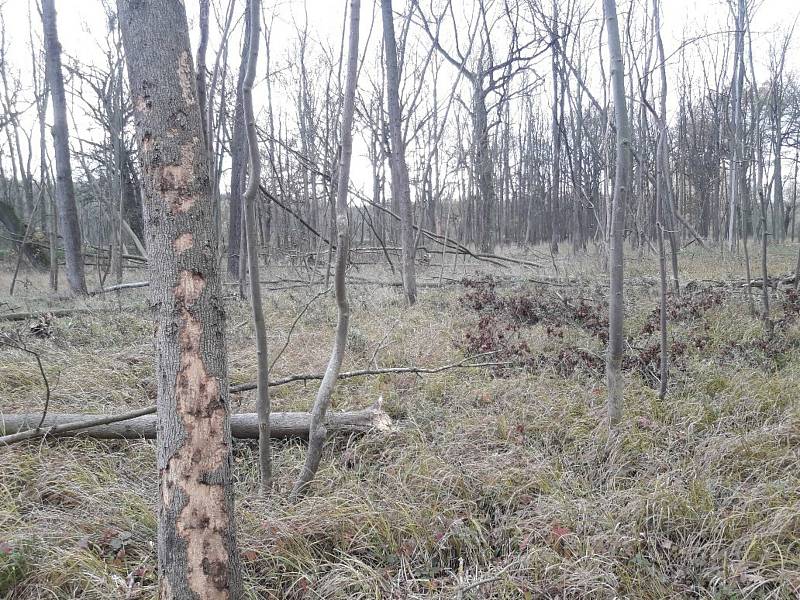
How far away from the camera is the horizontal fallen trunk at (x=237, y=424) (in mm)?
3074

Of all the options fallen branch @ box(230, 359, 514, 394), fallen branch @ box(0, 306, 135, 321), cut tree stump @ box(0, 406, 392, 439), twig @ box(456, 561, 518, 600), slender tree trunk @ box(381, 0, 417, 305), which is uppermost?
slender tree trunk @ box(381, 0, 417, 305)

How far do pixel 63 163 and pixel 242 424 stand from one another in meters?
7.74

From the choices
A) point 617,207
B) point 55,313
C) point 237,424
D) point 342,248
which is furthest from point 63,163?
point 617,207

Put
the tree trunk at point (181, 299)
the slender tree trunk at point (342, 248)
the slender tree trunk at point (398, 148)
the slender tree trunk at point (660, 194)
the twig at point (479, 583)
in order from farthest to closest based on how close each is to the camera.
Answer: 1. the slender tree trunk at point (398, 148)
2. the slender tree trunk at point (660, 194)
3. the slender tree trunk at point (342, 248)
4. the twig at point (479, 583)
5. the tree trunk at point (181, 299)

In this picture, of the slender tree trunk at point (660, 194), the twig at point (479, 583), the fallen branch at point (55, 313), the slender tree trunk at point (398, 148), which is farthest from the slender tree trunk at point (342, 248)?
the fallen branch at point (55, 313)

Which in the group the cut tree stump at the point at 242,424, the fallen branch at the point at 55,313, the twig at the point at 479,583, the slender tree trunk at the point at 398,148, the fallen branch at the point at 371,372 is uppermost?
the slender tree trunk at the point at 398,148

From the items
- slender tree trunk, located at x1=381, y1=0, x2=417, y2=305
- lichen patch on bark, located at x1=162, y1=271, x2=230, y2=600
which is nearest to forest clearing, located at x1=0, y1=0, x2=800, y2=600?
lichen patch on bark, located at x1=162, y1=271, x2=230, y2=600

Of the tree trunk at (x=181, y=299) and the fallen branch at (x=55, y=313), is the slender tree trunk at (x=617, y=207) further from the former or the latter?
the fallen branch at (x=55, y=313)

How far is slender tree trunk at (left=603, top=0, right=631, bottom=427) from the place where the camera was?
3.06 meters

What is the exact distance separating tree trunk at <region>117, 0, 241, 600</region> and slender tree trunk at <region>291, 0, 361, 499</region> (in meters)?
0.81

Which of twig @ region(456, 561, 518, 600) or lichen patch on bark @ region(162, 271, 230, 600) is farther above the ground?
lichen patch on bark @ region(162, 271, 230, 600)

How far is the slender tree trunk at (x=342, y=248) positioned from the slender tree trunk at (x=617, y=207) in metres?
1.71

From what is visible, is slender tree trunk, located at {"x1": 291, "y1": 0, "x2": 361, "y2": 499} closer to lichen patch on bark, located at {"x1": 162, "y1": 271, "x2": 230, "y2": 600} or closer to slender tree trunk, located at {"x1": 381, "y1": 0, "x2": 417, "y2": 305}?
lichen patch on bark, located at {"x1": 162, "y1": 271, "x2": 230, "y2": 600}

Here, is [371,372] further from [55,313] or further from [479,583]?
[55,313]
